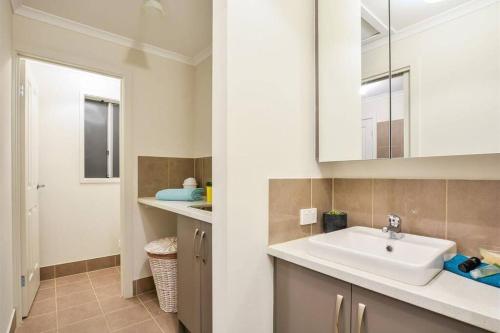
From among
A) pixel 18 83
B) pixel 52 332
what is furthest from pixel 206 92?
pixel 52 332

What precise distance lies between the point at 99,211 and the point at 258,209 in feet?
8.52

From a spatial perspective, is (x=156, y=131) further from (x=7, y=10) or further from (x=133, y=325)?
(x=133, y=325)

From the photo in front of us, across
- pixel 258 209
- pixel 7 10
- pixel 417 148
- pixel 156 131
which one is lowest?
pixel 258 209

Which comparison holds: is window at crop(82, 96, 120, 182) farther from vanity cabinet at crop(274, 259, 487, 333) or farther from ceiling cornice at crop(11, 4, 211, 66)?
vanity cabinet at crop(274, 259, 487, 333)

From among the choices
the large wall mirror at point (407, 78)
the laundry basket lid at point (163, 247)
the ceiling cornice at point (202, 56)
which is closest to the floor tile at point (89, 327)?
the laundry basket lid at point (163, 247)

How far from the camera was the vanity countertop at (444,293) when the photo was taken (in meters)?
0.62

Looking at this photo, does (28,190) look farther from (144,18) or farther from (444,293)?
(444,293)

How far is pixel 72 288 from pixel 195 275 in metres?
1.75

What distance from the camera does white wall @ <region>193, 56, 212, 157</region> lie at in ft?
8.47

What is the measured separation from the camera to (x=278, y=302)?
1139mm

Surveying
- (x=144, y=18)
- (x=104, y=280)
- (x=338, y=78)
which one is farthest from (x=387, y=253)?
(x=104, y=280)

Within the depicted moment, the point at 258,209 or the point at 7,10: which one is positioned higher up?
the point at 7,10

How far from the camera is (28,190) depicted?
205 cm

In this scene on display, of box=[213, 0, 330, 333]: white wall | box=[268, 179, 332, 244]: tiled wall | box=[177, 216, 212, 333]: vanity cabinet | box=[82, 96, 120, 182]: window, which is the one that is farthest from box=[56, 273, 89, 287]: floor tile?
box=[268, 179, 332, 244]: tiled wall
